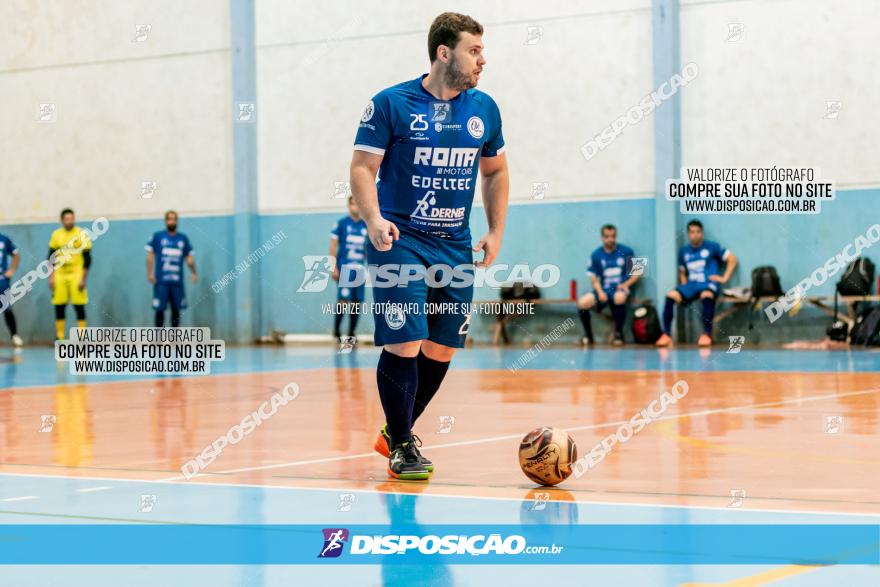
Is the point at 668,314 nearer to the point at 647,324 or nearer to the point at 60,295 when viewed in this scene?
the point at 647,324

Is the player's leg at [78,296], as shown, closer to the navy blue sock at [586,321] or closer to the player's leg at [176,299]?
the player's leg at [176,299]

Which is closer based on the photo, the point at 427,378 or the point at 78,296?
the point at 427,378

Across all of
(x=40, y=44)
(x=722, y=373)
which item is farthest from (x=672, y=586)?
(x=40, y=44)

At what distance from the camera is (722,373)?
14.6 meters

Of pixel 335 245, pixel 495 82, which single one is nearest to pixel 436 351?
pixel 335 245

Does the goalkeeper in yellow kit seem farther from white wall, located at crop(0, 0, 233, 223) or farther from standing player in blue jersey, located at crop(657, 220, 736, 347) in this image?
standing player in blue jersey, located at crop(657, 220, 736, 347)

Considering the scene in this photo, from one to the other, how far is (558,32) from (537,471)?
16.9 meters

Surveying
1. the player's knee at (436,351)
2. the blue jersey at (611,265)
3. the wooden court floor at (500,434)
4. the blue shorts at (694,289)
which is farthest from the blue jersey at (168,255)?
the player's knee at (436,351)

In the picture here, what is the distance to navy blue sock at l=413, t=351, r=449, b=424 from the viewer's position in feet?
22.9

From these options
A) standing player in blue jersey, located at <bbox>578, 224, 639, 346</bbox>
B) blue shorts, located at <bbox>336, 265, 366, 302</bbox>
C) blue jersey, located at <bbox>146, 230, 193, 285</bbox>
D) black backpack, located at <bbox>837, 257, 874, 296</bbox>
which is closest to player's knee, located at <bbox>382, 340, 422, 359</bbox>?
black backpack, located at <bbox>837, 257, 874, 296</bbox>

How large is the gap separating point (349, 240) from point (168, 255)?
147 inches

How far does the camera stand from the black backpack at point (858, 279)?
1927cm

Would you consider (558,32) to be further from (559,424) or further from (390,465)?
(390,465)

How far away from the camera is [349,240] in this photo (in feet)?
74.6
